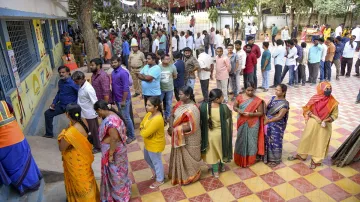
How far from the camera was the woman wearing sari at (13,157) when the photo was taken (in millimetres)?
2939

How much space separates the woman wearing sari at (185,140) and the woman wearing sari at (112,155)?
2.20 ft

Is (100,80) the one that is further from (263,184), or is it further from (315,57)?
(315,57)

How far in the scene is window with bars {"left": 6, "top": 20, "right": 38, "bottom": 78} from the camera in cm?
618

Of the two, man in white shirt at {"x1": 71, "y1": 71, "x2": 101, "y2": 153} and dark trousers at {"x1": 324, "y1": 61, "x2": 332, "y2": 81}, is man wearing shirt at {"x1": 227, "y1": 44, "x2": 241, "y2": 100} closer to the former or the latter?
dark trousers at {"x1": 324, "y1": 61, "x2": 332, "y2": 81}

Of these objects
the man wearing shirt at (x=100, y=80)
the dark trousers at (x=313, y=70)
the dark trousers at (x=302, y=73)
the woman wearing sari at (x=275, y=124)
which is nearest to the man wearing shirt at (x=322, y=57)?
the dark trousers at (x=313, y=70)

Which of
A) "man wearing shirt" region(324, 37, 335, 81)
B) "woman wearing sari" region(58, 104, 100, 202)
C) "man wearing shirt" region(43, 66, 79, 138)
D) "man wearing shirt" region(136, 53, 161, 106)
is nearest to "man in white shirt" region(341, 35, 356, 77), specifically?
"man wearing shirt" region(324, 37, 335, 81)

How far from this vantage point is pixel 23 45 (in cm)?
690

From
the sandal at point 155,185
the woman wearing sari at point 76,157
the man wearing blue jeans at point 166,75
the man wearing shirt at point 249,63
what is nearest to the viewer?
the woman wearing sari at point 76,157

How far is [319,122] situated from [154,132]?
239cm

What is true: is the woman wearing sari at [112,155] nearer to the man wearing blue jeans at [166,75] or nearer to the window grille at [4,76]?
the man wearing blue jeans at [166,75]

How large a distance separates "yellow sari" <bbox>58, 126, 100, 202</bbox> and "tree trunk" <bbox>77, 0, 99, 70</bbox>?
617 cm

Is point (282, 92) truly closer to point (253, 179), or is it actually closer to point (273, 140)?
point (273, 140)

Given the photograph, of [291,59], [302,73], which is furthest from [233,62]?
[302,73]

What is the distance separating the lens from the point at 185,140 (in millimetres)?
3594
